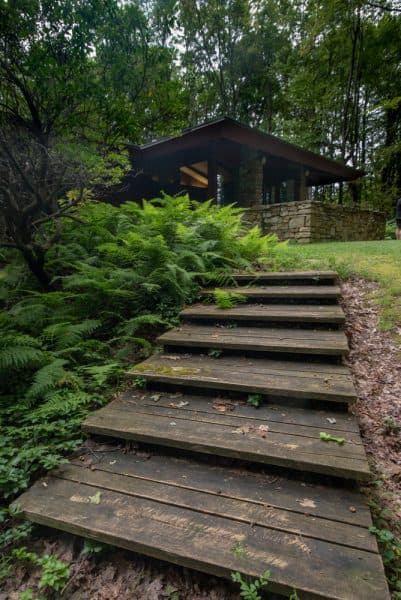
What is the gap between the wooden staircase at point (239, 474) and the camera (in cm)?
132

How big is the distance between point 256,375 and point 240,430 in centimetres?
52

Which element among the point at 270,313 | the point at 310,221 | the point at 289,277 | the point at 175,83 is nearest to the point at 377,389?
the point at 270,313

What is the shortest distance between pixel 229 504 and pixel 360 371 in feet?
5.48

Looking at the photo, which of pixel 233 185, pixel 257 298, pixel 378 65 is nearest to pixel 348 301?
pixel 257 298

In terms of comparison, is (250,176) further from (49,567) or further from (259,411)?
(49,567)

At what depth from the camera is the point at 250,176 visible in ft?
36.8

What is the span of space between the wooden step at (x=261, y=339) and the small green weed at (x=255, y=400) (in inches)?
20.1

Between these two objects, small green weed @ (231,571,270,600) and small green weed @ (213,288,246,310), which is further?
small green weed @ (213,288,246,310)

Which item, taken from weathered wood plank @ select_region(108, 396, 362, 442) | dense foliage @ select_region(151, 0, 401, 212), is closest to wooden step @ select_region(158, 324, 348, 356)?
weathered wood plank @ select_region(108, 396, 362, 442)

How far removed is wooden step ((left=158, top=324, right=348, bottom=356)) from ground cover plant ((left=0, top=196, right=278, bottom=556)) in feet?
1.19

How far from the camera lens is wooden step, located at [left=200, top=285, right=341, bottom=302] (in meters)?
3.36

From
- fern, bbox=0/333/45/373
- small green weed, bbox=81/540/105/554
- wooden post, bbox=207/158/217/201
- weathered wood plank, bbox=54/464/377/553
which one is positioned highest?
wooden post, bbox=207/158/217/201

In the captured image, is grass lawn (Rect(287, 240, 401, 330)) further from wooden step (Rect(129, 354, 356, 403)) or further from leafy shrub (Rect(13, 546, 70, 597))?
leafy shrub (Rect(13, 546, 70, 597))

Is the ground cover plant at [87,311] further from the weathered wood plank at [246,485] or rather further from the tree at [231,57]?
the tree at [231,57]
